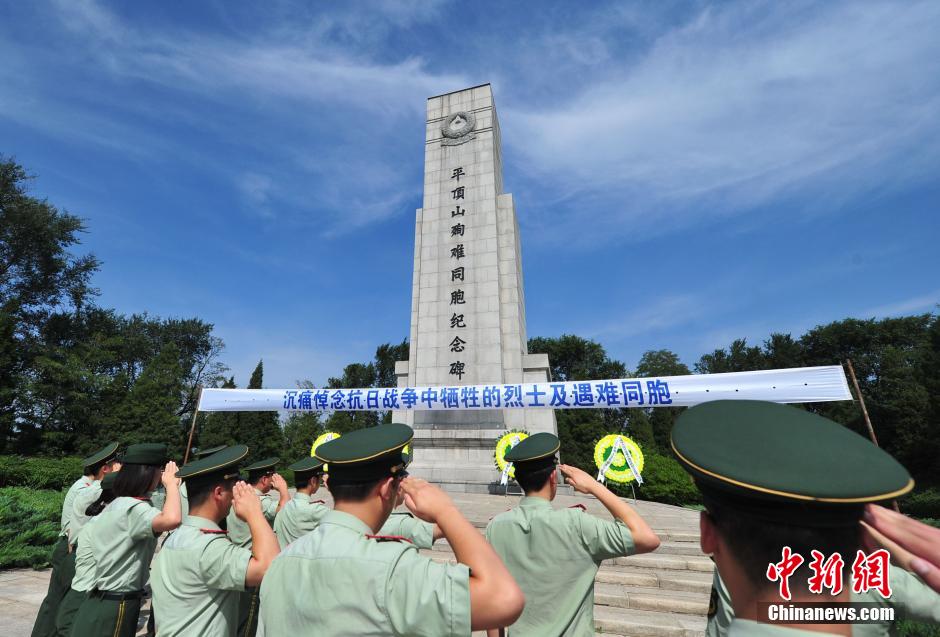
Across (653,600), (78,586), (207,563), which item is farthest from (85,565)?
(653,600)

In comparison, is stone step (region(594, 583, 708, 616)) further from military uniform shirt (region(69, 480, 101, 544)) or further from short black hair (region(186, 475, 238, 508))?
military uniform shirt (region(69, 480, 101, 544))

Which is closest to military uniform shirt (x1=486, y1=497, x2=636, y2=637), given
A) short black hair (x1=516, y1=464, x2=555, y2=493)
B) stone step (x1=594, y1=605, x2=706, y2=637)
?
short black hair (x1=516, y1=464, x2=555, y2=493)

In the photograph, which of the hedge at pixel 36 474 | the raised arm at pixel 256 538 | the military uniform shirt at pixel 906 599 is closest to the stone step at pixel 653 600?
the military uniform shirt at pixel 906 599

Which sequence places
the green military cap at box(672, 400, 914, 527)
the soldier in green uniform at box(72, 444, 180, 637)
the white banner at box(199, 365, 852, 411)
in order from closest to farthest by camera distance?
the green military cap at box(672, 400, 914, 527) → the soldier in green uniform at box(72, 444, 180, 637) → the white banner at box(199, 365, 852, 411)

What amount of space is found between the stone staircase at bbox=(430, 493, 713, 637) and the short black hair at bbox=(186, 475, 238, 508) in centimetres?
456

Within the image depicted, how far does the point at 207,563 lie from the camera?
2.09 metres

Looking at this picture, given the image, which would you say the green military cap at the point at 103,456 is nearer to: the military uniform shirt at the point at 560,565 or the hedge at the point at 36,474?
the military uniform shirt at the point at 560,565

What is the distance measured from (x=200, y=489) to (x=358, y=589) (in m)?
1.56

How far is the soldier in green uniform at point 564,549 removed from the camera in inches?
94.5

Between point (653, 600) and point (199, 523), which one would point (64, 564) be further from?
point (653, 600)

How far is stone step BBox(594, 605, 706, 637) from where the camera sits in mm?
4637

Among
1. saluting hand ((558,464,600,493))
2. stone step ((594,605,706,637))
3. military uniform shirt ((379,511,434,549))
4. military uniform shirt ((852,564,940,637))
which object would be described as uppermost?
saluting hand ((558,464,600,493))

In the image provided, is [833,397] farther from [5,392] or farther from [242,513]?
[5,392]

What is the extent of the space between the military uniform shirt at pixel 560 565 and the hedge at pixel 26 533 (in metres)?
9.66
